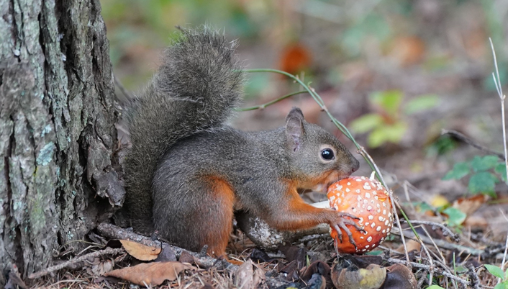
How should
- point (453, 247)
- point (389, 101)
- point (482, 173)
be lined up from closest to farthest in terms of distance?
point (453, 247) < point (482, 173) < point (389, 101)

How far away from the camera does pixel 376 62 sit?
6.46 meters

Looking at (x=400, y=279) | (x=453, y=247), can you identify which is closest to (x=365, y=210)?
(x=400, y=279)

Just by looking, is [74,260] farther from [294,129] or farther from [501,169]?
[501,169]

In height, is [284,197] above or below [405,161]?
above

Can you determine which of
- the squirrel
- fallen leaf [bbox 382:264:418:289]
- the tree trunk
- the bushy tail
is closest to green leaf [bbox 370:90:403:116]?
the squirrel

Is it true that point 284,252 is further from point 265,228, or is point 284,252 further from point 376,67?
point 376,67

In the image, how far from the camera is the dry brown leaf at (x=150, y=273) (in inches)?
79.8

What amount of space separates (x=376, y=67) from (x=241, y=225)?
421 centimetres

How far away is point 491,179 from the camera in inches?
113

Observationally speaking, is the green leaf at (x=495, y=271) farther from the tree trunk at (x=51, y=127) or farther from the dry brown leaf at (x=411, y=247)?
the tree trunk at (x=51, y=127)

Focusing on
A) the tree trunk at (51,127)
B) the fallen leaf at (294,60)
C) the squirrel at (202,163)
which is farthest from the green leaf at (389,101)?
the tree trunk at (51,127)

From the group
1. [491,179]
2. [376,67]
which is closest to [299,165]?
[491,179]

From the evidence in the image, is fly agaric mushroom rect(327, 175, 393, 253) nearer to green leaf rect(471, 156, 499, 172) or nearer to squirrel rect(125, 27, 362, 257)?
squirrel rect(125, 27, 362, 257)

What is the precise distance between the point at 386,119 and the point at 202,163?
275cm
